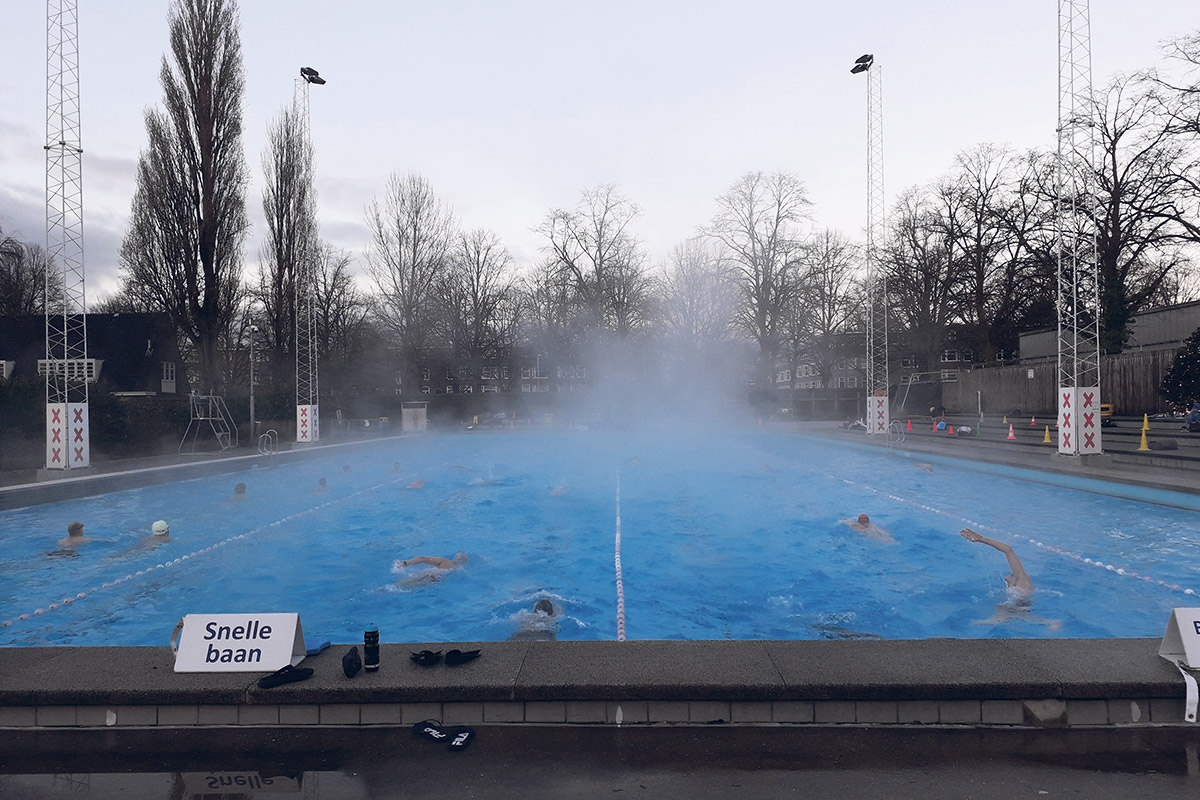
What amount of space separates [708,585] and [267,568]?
5808 millimetres

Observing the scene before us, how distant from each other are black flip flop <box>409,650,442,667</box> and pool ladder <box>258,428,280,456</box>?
54.1ft

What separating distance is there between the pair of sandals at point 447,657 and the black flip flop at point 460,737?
1.42ft

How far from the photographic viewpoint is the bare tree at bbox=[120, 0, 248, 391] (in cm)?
2273

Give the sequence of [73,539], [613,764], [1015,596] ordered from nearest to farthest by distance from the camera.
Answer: [613,764]
[1015,596]
[73,539]

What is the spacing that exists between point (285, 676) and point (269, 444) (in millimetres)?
20390

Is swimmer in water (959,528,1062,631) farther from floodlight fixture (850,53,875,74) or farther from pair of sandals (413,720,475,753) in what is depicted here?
floodlight fixture (850,53,875,74)

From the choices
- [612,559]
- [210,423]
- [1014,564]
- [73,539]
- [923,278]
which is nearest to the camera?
[1014,564]

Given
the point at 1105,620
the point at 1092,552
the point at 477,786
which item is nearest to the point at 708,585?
the point at 1105,620

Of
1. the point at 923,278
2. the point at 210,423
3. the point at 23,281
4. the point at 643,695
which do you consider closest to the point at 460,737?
the point at 643,695

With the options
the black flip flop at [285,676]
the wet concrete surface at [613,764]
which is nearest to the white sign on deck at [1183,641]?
the wet concrete surface at [613,764]

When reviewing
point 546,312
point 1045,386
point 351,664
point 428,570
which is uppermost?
point 546,312

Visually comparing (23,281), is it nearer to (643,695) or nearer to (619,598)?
(619,598)

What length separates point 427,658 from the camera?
12.2 feet

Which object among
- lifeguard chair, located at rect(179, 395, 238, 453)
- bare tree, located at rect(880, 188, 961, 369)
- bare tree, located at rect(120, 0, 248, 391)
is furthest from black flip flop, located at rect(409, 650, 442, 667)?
bare tree, located at rect(880, 188, 961, 369)
